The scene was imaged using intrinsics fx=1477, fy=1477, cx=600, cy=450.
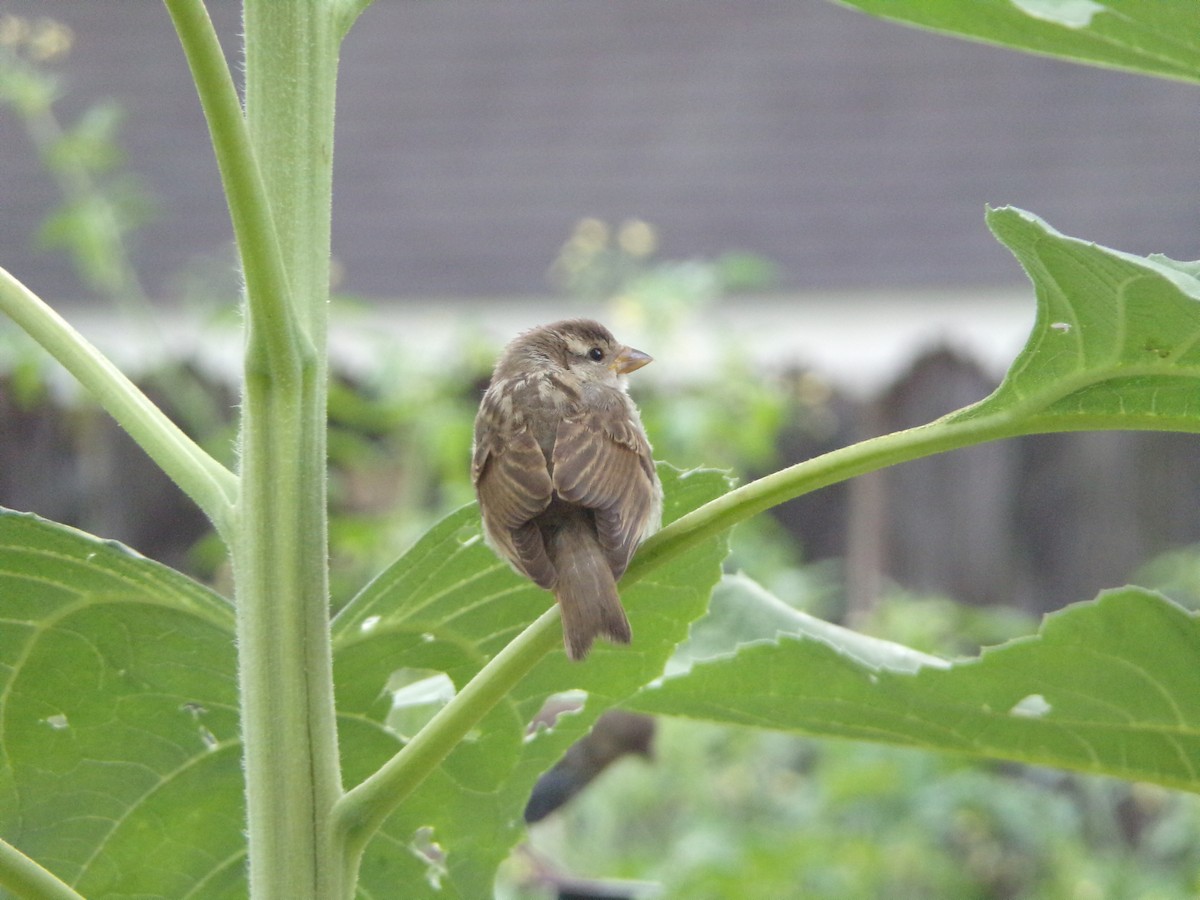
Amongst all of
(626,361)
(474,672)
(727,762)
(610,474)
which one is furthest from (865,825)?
(474,672)

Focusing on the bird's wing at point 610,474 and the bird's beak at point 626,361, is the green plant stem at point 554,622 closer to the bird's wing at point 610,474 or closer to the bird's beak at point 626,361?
the bird's wing at point 610,474

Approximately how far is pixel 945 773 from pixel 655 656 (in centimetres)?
440

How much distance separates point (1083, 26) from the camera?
1019 mm

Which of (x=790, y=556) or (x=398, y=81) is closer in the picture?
(x=790, y=556)

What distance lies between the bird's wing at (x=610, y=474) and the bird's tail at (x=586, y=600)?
0.14ft

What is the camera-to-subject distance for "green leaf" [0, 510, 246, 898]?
1.26m

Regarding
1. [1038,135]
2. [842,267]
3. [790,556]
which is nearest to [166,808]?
[790,556]

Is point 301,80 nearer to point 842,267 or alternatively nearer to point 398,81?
point 842,267

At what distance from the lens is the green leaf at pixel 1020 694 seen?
1.21 meters

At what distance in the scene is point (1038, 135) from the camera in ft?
32.1

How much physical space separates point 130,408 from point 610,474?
0.76 m

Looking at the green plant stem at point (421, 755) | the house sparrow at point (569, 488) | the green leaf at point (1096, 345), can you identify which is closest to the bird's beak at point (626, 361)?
the house sparrow at point (569, 488)

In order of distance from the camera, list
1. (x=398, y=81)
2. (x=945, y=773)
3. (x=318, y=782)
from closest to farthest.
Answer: (x=318, y=782) → (x=945, y=773) → (x=398, y=81)

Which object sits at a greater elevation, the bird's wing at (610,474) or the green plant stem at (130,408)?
the green plant stem at (130,408)
